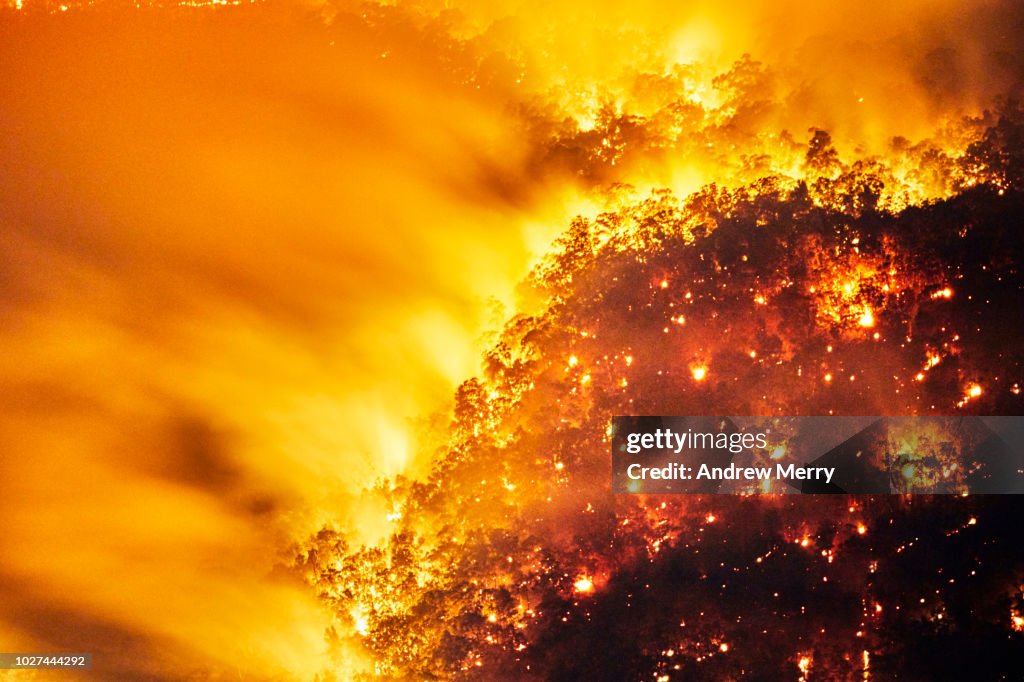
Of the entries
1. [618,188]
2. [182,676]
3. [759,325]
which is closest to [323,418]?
[182,676]

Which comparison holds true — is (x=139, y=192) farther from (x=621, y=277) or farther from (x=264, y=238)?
(x=621, y=277)

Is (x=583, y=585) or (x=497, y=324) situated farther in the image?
(x=497, y=324)

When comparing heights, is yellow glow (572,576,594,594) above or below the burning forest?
below

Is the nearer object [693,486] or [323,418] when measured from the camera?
[693,486]

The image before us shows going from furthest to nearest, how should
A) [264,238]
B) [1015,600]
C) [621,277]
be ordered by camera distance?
[264,238]
[621,277]
[1015,600]

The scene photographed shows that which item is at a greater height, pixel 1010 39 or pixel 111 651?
pixel 1010 39

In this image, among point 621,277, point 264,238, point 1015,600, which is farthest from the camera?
point 264,238

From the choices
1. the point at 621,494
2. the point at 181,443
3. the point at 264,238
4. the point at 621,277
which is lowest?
the point at 621,494

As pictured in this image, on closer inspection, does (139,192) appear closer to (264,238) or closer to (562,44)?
(264,238)

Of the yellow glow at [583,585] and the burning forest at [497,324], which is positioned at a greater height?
the burning forest at [497,324]

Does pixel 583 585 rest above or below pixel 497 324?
below
